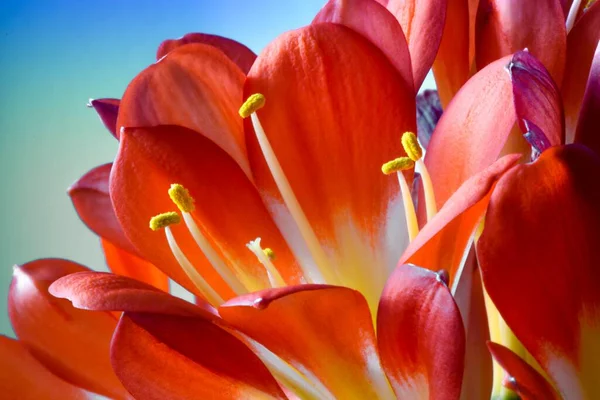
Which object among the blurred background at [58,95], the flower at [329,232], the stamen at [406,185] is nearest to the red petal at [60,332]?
the flower at [329,232]

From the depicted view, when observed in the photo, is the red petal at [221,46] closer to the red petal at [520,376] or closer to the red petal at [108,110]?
the red petal at [108,110]


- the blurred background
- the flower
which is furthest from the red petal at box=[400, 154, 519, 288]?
the blurred background

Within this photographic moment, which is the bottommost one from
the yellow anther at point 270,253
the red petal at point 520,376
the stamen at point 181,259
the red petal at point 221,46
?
the red petal at point 520,376

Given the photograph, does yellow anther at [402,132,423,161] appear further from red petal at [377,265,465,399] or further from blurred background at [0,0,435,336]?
blurred background at [0,0,435,336]

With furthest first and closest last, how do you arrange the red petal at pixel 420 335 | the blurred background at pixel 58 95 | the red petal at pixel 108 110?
1. the blurred background at pixel 58 95
2. the red petal at pixel 108 110
3. the red petal at pixel 420 335

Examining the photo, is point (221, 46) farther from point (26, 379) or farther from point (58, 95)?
point (58, 95)

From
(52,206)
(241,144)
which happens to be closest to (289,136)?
(241,144)

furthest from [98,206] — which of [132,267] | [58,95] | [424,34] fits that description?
[58,95]

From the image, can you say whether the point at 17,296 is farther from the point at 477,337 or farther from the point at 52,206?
the point at 52,206
